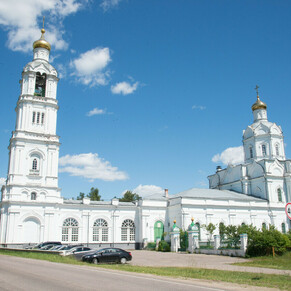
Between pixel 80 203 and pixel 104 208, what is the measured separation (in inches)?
114

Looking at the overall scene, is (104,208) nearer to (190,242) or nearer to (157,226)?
(157,226)

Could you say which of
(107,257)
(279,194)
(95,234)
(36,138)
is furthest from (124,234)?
(279,194)

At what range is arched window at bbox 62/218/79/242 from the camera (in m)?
35.2

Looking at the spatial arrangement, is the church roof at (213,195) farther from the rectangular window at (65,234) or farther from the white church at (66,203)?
the rectangular window at (65,234)

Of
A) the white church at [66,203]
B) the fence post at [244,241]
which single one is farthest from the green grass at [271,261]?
the white church at [66,203]

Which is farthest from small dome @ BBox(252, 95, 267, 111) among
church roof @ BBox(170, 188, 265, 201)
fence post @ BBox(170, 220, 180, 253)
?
fence post @ BBox(170, 220, 180, 253)

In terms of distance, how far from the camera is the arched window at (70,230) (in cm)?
3522

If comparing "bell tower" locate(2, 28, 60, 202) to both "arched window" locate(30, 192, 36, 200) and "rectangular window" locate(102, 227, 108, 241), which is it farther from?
"rectangular window" locate(102, 227, 108, 241)

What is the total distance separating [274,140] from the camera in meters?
45.5

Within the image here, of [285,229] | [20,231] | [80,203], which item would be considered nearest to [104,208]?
[80,203]

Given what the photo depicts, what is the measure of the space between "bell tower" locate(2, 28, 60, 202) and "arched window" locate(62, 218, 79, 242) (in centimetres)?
292

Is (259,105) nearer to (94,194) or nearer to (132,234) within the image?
(132,234)

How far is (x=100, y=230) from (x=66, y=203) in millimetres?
5075

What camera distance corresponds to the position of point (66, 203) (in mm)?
35969
